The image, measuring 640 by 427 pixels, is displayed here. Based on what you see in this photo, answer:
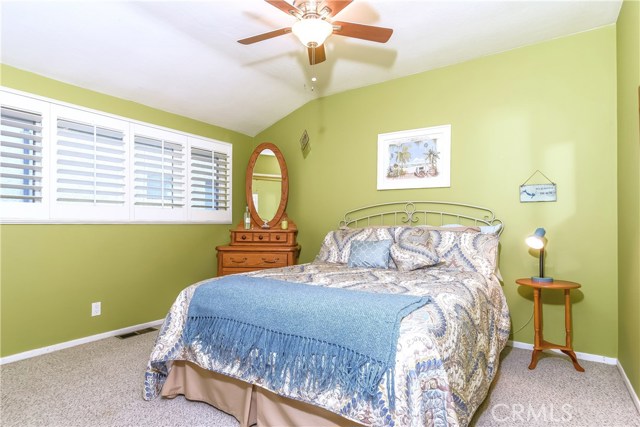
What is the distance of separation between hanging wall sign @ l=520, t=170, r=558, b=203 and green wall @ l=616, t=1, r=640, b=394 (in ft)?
1.40

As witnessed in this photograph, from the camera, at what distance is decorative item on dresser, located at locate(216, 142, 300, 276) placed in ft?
13.1

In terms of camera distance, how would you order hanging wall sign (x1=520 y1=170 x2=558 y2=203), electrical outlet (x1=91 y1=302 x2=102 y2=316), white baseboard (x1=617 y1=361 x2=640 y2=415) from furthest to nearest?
electrical outlet (x1=91 y1=302 x2=102 y2=316)
hanging wall sign (x1=520 y1=170 x2=558 y2=203)
white baseboard (x1=617 y1=361 x2=640 y2=415)

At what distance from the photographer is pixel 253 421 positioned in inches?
75.1

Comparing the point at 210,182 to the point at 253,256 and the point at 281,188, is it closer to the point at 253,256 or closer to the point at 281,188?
the point at 281,188

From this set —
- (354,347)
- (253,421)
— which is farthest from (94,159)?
(354,347)

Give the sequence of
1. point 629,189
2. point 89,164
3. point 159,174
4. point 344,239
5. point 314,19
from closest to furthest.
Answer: point 314,19
point 629,189
point 89,164
point 344,239
point 159,174

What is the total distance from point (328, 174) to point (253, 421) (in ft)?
9.36

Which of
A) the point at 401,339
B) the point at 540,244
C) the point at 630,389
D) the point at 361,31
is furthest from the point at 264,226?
the point at 630,389

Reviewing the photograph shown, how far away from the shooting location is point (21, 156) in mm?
2783

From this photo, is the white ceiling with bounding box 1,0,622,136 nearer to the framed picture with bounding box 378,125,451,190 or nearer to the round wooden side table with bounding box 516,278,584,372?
the framed picture with bounding box 378,125,451,190

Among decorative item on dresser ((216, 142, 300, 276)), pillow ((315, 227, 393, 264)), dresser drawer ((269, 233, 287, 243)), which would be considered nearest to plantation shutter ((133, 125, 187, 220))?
decorative item on dresser ((216, 142, 300, 276))

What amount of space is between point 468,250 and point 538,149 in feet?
3.54

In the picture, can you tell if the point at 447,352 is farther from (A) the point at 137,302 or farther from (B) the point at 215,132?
(B) the point at 215,132

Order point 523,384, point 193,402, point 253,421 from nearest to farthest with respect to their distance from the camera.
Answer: point 253,421 → point 193,402 → point 523,384
